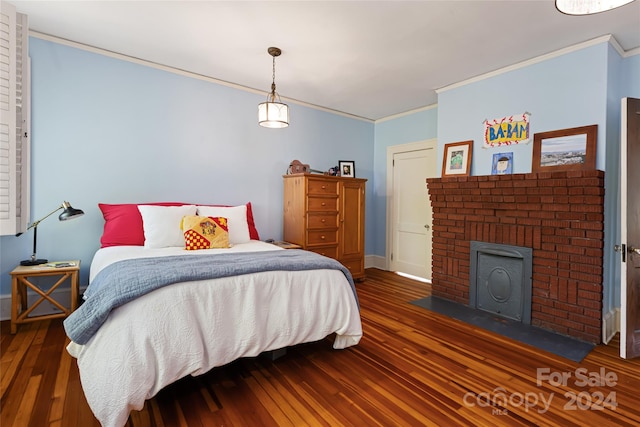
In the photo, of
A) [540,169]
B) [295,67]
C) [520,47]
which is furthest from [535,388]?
[295,67]

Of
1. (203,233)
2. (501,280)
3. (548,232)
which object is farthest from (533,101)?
(203,233)

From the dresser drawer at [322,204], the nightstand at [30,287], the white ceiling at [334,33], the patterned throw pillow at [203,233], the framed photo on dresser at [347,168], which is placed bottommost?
the nightstand at [30,287]

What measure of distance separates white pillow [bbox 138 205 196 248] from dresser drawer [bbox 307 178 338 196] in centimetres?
157

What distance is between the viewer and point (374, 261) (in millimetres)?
5297

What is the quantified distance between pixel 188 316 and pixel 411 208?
149 inches

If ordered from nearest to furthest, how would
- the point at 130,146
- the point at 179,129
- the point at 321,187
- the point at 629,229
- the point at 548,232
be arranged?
the point at 629,229
the point at 548,232
the point at 130,146
the point at 179,129
the point at 321,187

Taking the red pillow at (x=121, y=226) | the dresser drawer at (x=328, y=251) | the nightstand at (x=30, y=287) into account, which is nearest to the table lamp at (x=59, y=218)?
the nightstand at (x=30, y=287)

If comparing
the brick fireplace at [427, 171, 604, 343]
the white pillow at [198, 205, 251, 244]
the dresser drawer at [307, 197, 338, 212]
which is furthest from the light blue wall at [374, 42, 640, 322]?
the white pillow at [198, 205, 251, 244]

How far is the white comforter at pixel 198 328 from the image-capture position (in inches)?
54.6

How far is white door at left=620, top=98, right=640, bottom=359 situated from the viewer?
7.32 ft

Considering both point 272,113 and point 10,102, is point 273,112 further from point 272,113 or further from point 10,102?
point 10,102

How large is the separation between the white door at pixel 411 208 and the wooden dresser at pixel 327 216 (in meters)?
0.80

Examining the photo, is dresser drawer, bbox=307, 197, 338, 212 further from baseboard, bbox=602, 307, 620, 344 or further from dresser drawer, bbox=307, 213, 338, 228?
baseboard, bbox=602, 307, 620, 344

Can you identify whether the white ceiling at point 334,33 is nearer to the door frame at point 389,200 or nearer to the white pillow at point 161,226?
the door frame at point 389,200
